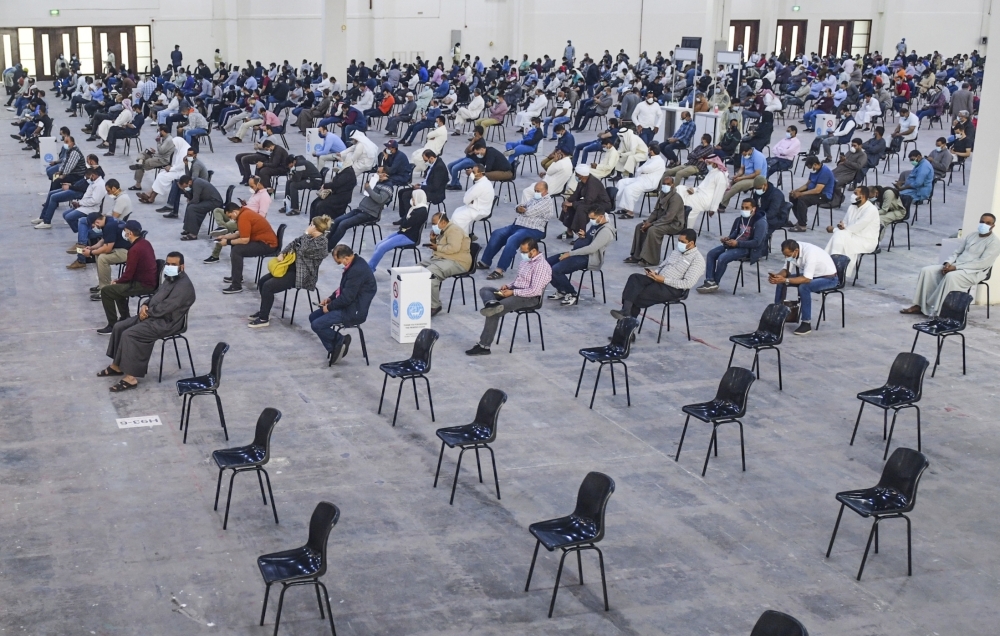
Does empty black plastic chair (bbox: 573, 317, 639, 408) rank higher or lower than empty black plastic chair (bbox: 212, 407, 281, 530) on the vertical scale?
higher

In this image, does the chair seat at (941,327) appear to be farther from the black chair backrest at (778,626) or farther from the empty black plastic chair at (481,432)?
the black chair backrest at (778,626)

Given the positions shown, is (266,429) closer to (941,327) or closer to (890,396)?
(890,396)

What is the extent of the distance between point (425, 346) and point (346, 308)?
1.59 metres

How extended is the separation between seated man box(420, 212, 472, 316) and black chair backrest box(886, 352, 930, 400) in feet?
14.9

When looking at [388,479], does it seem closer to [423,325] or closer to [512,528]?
[512,528]

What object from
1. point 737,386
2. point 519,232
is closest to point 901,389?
point 737,386

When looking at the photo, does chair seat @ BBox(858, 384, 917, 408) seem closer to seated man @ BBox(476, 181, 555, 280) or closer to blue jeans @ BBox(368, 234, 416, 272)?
seated man @ BBox(476, 181, 555, 280)

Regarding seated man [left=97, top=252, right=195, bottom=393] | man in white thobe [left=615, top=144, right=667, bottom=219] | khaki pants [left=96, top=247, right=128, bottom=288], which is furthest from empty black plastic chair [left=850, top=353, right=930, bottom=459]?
man in white thobe [left=615, top=144, right=667, bottom=219]

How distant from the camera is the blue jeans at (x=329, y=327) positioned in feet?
33.4

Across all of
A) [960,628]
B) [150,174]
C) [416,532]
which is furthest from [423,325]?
[150,174]

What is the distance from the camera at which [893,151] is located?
1916 cm

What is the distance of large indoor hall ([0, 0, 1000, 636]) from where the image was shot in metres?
6.45

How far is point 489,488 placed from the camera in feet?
25.6

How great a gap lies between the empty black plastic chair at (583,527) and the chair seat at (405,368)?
8.66 feet
